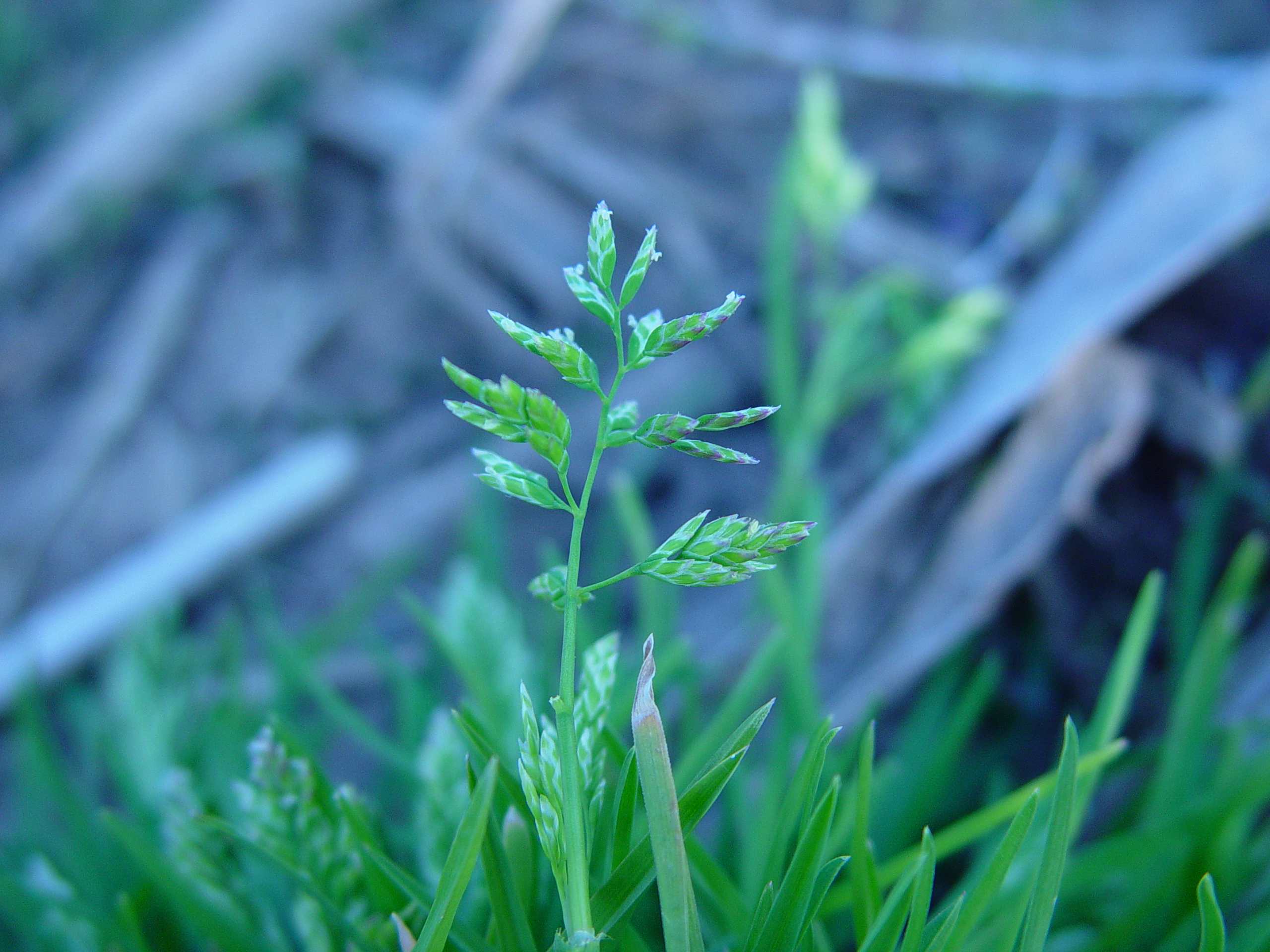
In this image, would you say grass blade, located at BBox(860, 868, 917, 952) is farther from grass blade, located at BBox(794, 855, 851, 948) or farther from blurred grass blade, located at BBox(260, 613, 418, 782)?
blurred grass blade, located at BBox(260, 613, 418, 782)

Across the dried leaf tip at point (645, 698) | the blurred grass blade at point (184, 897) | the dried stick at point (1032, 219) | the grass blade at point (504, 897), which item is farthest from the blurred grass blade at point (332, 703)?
the dried stick at point (1032, 219)

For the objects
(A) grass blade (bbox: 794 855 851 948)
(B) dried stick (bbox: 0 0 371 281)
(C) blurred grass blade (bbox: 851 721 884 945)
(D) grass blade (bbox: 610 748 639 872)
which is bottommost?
(C) blurred grass blade (bbox: 851 721 884 945)

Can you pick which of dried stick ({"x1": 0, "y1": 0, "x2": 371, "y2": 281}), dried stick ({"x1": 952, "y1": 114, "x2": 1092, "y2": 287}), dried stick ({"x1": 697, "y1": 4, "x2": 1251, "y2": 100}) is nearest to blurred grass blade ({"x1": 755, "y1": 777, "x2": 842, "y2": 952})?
dried stick ({"x1": 952, "y1": 114, "x2": 1092, "y2": 287})

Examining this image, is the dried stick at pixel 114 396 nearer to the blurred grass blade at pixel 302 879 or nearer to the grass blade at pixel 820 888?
the blurred grass blade at pixel 302 879

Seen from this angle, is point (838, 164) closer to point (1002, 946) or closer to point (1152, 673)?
point (1152, 673)

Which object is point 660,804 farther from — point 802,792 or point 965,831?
point 965,831

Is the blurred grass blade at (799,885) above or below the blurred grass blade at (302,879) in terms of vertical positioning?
below

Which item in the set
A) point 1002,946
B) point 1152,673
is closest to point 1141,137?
point 1152,673
